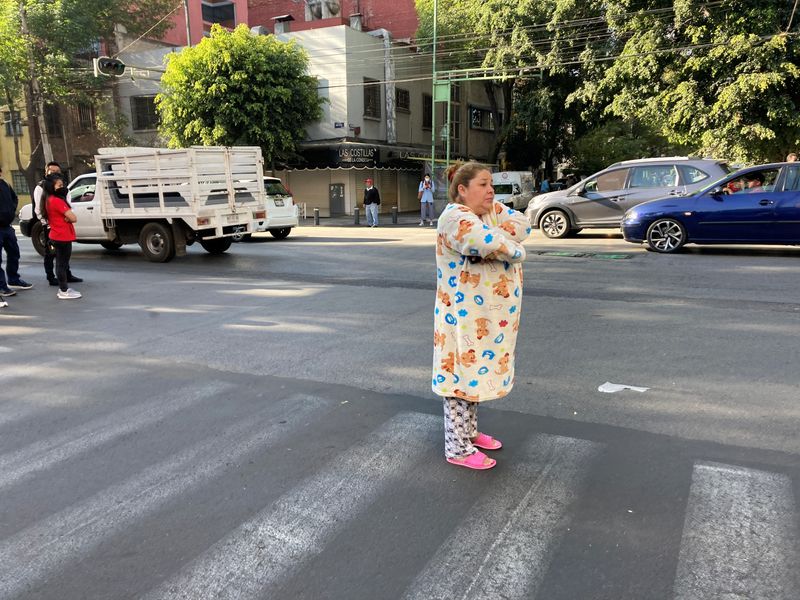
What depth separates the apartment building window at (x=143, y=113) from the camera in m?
32.4

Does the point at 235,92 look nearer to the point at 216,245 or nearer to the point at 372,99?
the point at 372,99

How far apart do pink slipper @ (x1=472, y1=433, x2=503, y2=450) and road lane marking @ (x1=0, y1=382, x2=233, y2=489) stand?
2.14m

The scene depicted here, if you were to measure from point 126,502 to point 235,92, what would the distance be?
24.7 metres

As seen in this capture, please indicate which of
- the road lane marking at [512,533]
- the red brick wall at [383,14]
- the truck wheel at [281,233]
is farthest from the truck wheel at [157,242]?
the red brick wall at [383,14]

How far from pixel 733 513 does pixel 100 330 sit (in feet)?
20.6

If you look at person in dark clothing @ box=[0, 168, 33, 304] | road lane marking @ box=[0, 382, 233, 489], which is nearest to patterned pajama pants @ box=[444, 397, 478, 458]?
road lane marking @ box=[0, 382, 233, 489]

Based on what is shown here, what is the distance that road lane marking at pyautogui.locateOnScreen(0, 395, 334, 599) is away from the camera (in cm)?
272

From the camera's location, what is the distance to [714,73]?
19172 millimetres

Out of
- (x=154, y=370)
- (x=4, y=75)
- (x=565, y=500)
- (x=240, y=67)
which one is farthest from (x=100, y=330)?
(x=4, y=75)

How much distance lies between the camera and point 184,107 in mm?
26078

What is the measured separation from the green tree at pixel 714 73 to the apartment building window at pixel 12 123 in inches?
1219

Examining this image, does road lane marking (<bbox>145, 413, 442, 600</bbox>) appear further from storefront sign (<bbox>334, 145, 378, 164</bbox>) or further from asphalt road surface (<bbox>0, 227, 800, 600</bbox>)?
storefront sign (<bbox>334, 145, 378, 164</bbox>)

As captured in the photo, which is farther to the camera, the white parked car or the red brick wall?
the red brick wall

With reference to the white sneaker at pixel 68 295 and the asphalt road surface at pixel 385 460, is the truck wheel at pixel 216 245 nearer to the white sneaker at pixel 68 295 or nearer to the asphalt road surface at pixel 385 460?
the white sneaker at pixel 68 295
